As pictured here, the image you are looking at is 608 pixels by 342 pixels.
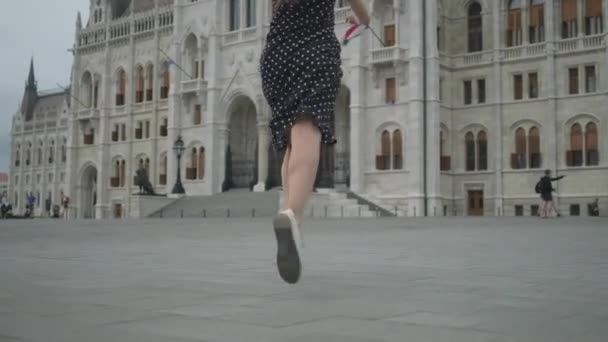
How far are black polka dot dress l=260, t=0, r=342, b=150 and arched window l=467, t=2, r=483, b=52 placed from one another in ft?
129

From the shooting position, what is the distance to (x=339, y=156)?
150ft

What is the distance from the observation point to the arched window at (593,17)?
3878cm

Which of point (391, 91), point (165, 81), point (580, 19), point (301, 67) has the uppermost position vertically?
point (580, 19)

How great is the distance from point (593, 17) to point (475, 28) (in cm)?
659

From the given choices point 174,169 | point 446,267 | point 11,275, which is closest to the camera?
point 11,275

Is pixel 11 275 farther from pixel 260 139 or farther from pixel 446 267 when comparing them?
pixel 260 139

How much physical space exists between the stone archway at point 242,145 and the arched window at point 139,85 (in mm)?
12083

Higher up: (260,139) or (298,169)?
(260,139)

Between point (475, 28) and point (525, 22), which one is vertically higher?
point (475, 28)

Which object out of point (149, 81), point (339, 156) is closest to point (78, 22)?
point (149, 81)

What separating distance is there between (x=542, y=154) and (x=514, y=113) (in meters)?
2.78

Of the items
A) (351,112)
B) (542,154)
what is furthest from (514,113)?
(351,112)

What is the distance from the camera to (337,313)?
3.71 meters

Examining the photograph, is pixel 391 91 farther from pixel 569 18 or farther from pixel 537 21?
pixel 569 18
